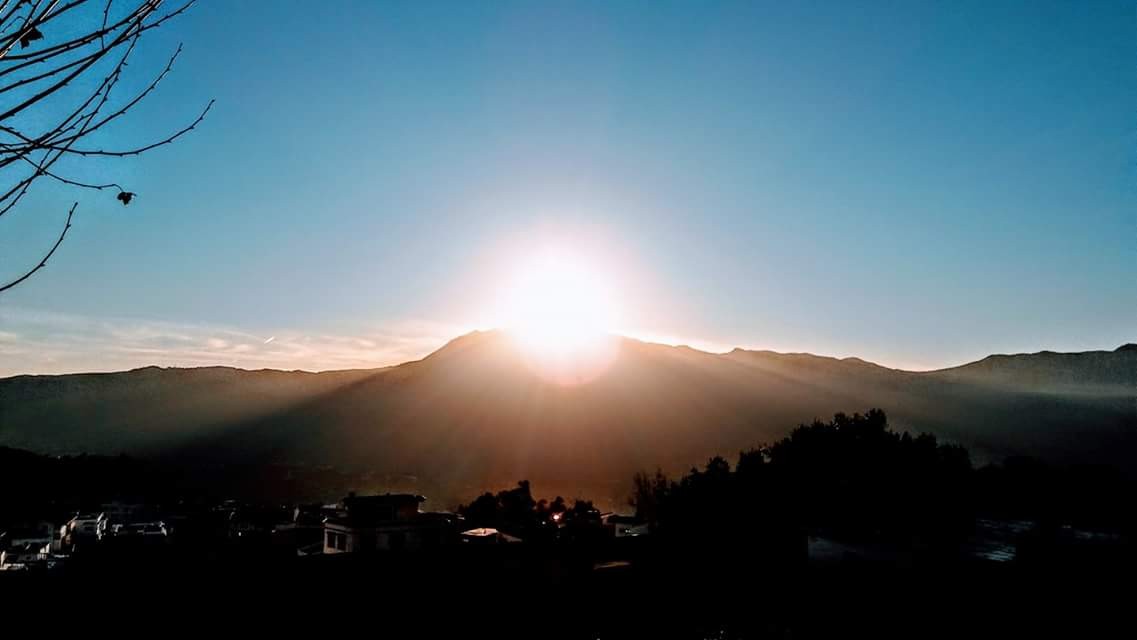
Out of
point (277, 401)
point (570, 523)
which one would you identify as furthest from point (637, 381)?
point (570, 523)

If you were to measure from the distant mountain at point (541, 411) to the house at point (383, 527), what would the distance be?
48998 mm

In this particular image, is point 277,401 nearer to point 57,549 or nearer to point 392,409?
point 392,409

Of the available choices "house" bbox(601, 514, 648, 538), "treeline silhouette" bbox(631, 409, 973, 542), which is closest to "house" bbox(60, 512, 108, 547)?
"house" bbox(601, 514, 648, 538)

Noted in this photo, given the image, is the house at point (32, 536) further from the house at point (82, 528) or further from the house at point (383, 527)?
the house at point (383, 527)

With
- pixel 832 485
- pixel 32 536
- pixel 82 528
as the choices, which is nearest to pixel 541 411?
pixel 82 528

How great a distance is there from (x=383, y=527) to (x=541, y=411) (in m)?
77.1

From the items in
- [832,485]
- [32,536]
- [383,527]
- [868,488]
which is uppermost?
[832,485]

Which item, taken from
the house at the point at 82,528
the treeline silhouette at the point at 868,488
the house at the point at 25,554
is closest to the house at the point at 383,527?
the treeline silhouette at the point at 868,488

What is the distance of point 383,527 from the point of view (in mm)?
31953

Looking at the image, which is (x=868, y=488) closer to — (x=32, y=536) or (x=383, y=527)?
(x=383, y=527)

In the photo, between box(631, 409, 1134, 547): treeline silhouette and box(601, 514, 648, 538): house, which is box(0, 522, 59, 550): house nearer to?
box(601, 514, 648, 538): house

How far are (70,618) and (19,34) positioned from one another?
934cm

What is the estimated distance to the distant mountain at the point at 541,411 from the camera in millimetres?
94625

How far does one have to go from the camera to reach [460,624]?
30.8 ft
